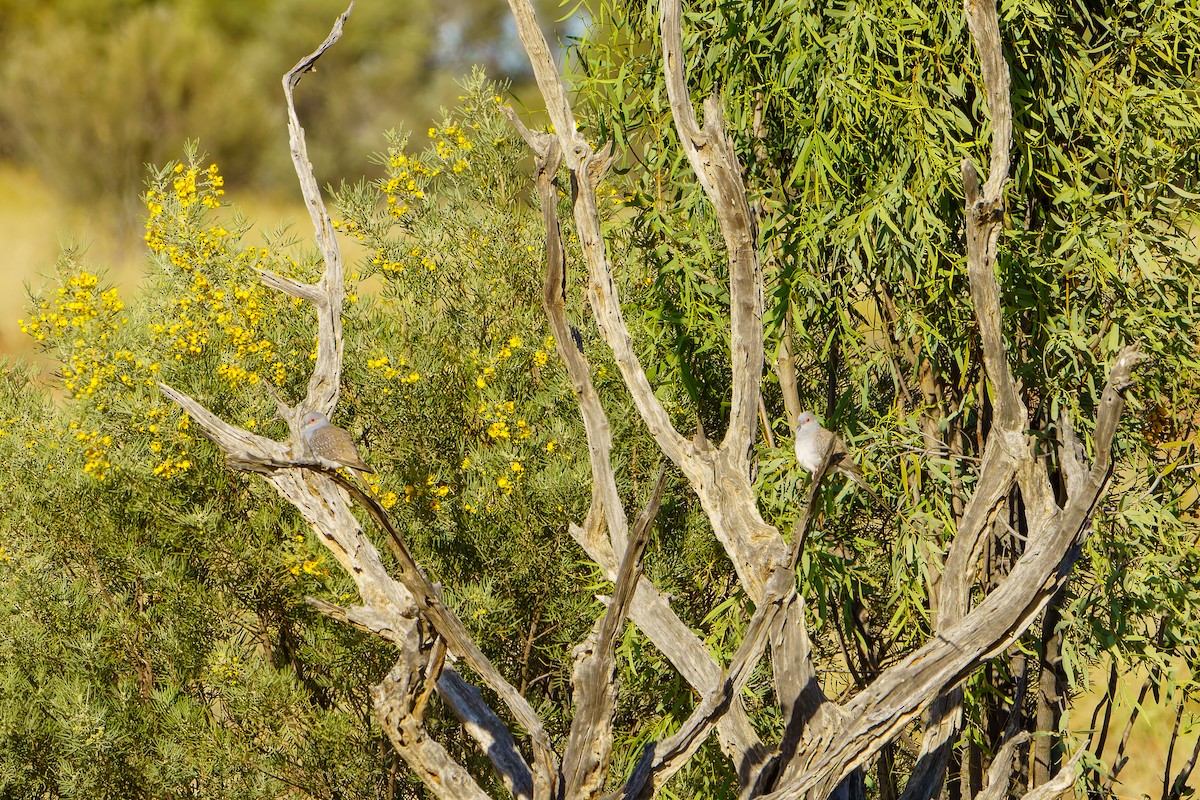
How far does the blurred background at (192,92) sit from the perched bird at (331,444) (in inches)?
467

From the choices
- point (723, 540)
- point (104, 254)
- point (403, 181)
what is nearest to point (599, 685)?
point (723, 540)

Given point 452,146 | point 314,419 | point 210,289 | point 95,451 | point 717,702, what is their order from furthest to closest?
point 452,146
point 210,289
point 95,451
point 314,419
point 717,702

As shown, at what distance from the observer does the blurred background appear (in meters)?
17.9

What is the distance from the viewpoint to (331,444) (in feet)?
13.5

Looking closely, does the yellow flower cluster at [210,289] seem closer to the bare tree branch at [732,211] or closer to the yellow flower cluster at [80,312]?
the yellow flower cluster at [80,312]

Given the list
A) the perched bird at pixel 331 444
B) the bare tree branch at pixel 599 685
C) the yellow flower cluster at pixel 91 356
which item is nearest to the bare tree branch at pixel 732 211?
the bare tree branch at pixel 599 685

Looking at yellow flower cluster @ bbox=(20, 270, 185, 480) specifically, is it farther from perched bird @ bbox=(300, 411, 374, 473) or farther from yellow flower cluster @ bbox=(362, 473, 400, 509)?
perched bird @ bbox=(300, 411, 374, 473)

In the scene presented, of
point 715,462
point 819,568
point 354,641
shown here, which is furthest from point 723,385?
point 354,641

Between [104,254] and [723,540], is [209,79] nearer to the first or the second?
[104,254]

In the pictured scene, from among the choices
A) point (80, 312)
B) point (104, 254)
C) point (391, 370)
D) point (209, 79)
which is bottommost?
point (391, 370)

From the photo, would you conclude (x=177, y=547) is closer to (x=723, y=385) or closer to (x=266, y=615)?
(x=266, y=615)

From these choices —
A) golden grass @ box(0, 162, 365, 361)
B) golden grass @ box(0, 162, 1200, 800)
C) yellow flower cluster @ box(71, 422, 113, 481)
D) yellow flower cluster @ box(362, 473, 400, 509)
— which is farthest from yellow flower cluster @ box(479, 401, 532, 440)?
golden grass @ box(0, 162, 365, 361)

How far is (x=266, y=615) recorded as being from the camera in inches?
225

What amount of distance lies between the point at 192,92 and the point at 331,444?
1692cm
